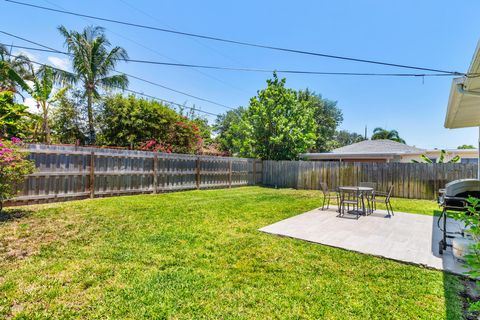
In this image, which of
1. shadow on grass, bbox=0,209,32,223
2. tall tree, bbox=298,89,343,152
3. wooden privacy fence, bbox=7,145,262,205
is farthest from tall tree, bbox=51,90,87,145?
tall tree, bbox=298,89,343,152

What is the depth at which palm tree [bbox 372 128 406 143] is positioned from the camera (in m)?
36.7

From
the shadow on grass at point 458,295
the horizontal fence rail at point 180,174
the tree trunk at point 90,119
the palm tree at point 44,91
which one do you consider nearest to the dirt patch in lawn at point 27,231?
the horizontal fence rail at point 180,174

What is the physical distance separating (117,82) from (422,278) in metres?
18.4

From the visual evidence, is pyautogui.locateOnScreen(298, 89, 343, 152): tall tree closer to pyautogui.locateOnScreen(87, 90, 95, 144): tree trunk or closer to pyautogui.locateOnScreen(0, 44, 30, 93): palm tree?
pyautogui.locateOnScreen(87, 90, 95, 144): tree trunk

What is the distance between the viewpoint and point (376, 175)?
1214 centimetres

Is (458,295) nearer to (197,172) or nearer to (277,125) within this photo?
(197,172)

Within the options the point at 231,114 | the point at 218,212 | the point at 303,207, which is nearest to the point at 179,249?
the point at 218,212

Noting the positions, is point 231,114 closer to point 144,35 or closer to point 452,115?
point 144,35

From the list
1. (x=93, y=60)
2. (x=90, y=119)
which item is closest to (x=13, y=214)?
(x=90, y=119)

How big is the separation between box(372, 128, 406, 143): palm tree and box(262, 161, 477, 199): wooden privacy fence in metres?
28.7

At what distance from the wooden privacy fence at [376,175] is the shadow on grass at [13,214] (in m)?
Result: 11.7

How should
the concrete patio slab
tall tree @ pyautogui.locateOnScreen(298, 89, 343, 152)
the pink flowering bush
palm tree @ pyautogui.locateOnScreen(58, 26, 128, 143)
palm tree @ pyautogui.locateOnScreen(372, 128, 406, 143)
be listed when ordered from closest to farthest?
the concrete patio slab → the pink flowering bush → palm tree @ pyautogui.locateOnScreen(58, 26, 128, 143) → tall tree @ pyautogui.locateOnScreen(298, 89, 343, 152) → palm tree @ pyautogui.locateOnScreen(372, 128, 406, 143)

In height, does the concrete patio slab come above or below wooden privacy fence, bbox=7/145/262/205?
below

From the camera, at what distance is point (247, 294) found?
2725 mm
